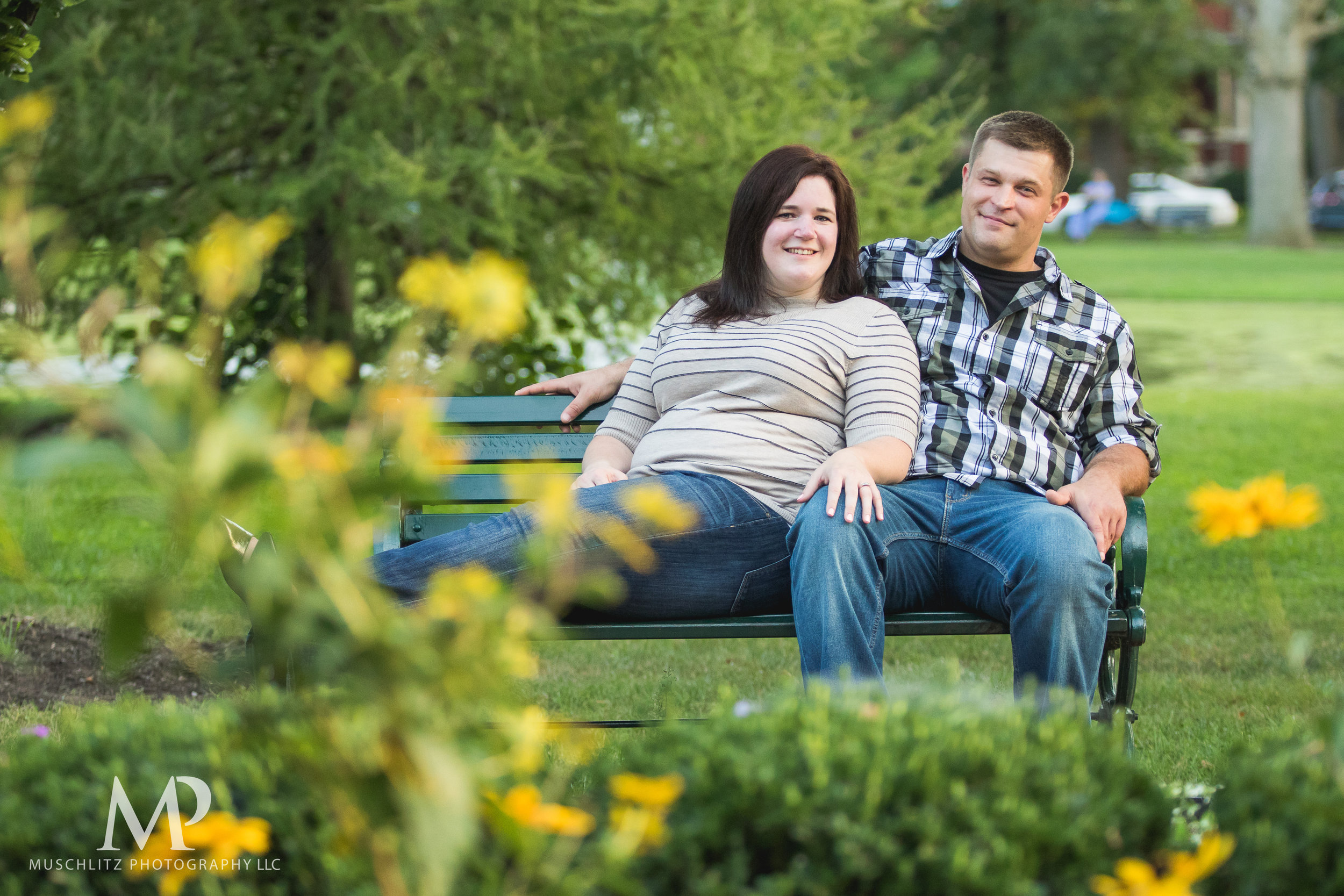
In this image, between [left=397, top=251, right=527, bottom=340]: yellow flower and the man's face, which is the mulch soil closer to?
the man's face

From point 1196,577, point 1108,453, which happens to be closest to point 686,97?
point 1196,577

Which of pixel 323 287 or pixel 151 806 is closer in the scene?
pixel 151 806

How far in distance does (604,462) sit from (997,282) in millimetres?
1095

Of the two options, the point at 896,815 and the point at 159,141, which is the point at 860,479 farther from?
the point at 159,141

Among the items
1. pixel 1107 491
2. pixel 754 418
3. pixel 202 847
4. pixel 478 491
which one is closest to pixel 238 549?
pixel 478 491

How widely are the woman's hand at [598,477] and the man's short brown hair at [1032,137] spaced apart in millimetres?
1198

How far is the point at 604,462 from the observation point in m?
3.35

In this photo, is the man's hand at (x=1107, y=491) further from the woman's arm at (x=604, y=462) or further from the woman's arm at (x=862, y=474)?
the woman's arm at (x=604, y=462)

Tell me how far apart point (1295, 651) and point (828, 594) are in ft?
3.67

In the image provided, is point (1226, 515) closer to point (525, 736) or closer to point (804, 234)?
point (525, 736)

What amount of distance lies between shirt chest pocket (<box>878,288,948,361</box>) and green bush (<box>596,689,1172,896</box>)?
70.5 inches

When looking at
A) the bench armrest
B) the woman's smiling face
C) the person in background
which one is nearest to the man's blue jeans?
the bench armrest

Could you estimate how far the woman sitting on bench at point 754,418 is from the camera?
3000 mm

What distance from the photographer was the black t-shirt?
348 cm
